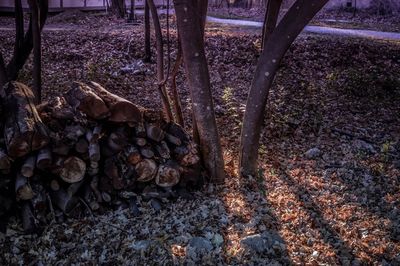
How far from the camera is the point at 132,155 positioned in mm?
4031

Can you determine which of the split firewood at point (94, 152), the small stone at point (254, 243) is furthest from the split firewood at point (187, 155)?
the small stone at point (254, 243)

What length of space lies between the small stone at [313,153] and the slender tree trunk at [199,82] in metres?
1.76

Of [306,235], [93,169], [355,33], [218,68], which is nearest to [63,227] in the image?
[93,169]

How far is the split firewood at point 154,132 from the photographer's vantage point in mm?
4184

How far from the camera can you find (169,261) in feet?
11.1

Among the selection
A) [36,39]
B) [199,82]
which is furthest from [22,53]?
[199,82]

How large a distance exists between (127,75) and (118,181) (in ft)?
18.3

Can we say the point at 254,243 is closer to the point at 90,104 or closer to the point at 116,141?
the point at 116,141

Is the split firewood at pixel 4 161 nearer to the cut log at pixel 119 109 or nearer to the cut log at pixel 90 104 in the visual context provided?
the cut log at pixel 90 104

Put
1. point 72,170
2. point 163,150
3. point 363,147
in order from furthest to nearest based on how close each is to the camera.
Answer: point 363,147, point 163,150, point 72,170

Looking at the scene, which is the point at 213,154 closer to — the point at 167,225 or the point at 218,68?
the point at 167,225

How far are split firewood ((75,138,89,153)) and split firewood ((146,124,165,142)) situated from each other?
699 millimetres

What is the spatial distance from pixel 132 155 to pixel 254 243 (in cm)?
160

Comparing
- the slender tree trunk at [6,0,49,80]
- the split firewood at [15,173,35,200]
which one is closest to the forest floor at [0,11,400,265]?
the split firewood at [15,173,35,200]
